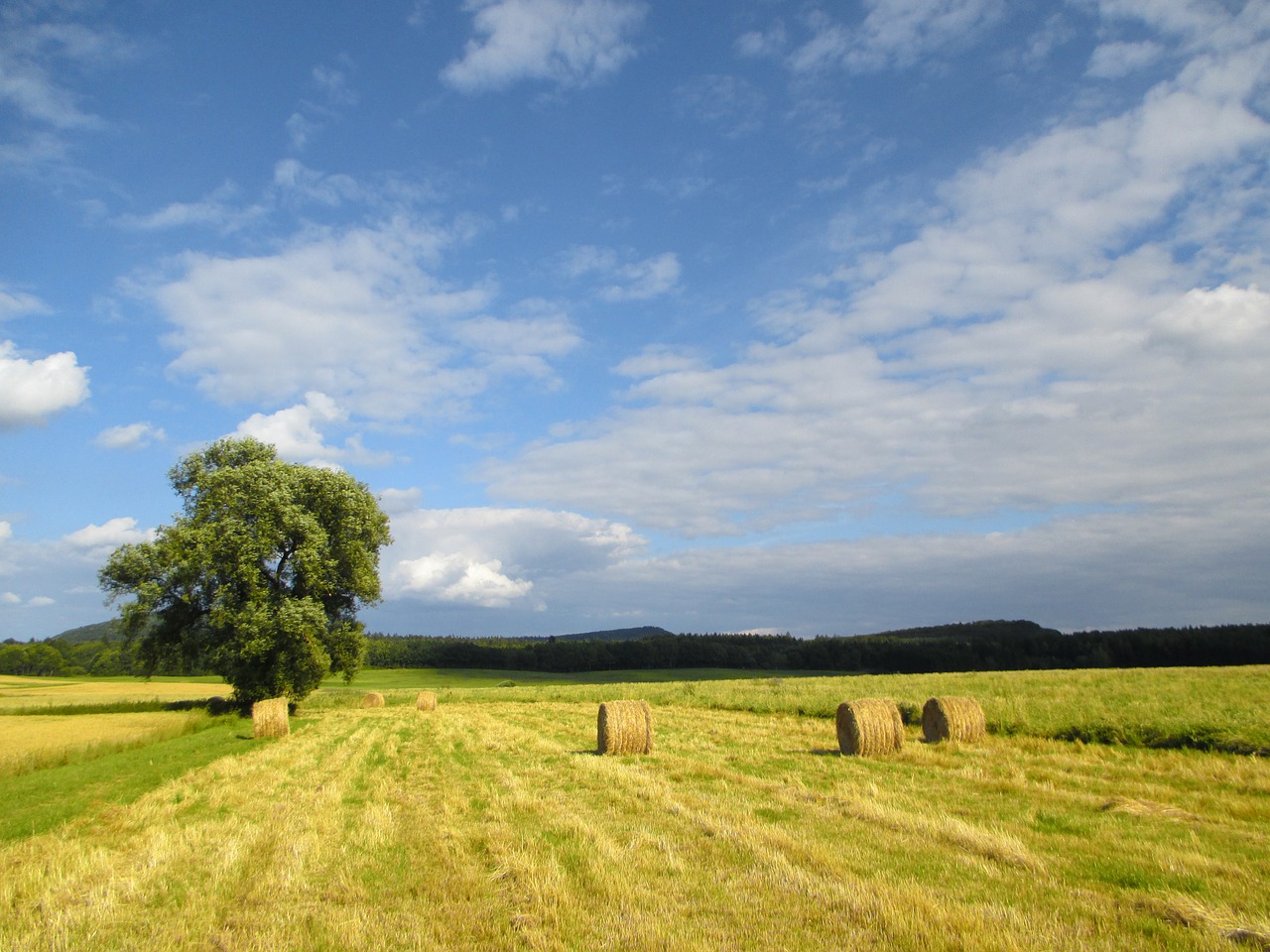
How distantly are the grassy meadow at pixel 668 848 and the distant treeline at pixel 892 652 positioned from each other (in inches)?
2554

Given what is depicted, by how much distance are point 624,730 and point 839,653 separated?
95081 mm

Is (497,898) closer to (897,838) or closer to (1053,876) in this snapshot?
(897,838)

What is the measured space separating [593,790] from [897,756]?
25.6ft

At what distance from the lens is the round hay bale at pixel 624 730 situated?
18312mm

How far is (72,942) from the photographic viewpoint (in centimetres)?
655

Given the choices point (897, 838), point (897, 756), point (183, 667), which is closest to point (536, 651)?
point (183, 667)

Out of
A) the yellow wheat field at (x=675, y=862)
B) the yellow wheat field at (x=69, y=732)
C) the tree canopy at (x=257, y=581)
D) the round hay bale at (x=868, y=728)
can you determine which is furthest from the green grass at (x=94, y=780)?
the round hay bale at (x=868, y=728)

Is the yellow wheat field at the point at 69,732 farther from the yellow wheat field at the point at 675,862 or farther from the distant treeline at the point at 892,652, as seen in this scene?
the distant treeline at the point at 892,652

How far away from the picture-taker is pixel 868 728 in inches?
668

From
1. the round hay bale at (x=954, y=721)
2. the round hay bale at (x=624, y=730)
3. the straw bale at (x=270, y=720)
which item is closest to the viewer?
the round hay bale at (x=624, y=730)

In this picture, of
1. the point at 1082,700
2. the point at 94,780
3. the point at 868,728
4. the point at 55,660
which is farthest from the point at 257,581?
the point at 55,660

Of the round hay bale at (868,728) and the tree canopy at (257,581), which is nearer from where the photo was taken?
the round hay bale at (868,728)

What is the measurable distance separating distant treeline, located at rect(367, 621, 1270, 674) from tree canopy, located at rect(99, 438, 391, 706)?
2668 inches

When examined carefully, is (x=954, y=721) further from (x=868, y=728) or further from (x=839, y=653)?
(x=839, y=653)
